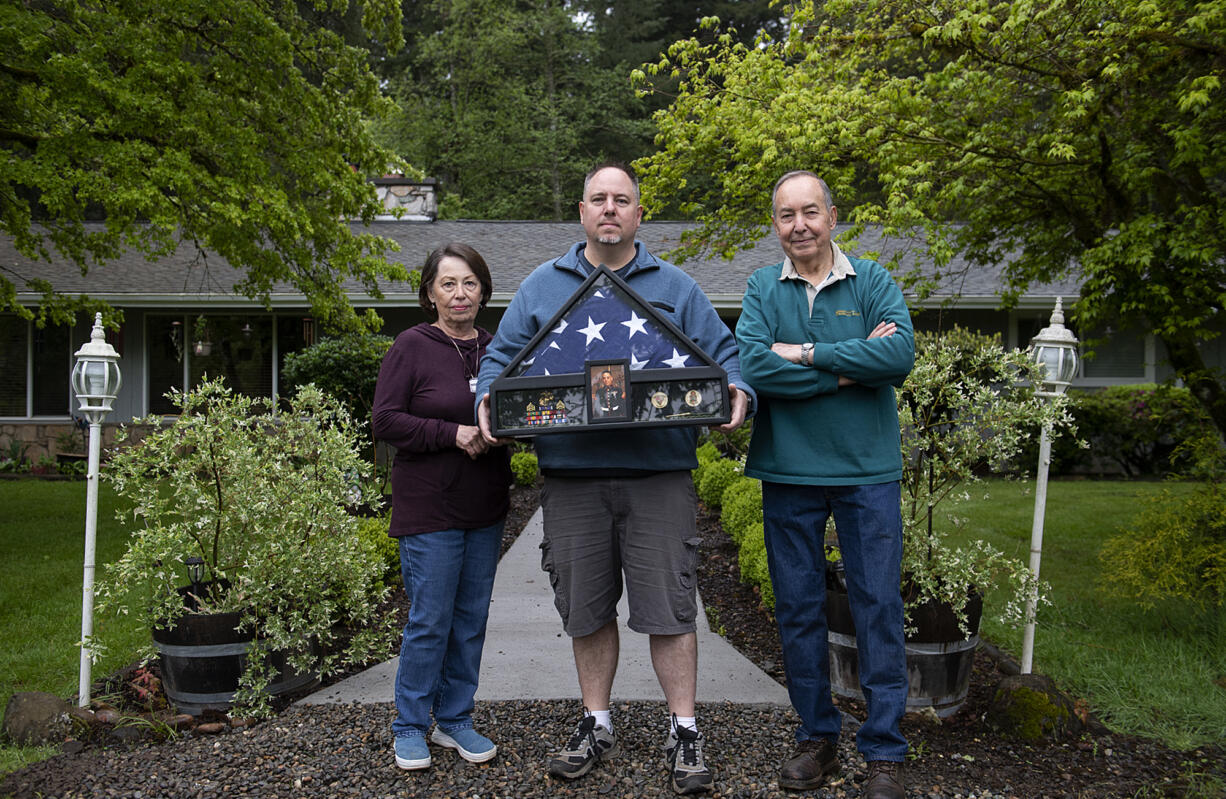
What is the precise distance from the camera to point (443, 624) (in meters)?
3.11

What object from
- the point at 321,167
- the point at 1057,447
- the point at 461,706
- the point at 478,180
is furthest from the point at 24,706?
the point at 478,180

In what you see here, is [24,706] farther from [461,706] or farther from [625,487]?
[625,487]

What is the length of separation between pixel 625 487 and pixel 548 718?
1.25 m

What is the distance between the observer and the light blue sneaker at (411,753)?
306 cm

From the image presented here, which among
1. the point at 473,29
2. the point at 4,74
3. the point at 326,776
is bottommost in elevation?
the point at 326,776

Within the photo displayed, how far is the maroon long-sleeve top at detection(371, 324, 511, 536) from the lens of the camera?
3.07 metres

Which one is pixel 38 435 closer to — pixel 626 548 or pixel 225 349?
pixel 225 349

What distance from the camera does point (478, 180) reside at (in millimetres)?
26625

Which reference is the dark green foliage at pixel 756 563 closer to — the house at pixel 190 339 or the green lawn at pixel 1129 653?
the green lawn at pixel 1129 653

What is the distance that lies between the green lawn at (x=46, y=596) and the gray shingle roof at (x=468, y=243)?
12.1ft

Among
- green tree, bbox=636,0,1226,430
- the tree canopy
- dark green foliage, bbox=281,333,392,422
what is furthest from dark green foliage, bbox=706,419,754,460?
the tree canopy

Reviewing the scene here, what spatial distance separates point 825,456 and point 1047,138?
327cm

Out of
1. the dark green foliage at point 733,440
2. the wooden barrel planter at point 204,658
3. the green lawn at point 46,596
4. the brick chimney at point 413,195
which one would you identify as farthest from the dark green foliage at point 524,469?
the brick chimney at point 413,195

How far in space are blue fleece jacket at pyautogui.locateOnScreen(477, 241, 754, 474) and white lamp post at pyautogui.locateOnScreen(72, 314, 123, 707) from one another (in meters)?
1.87
